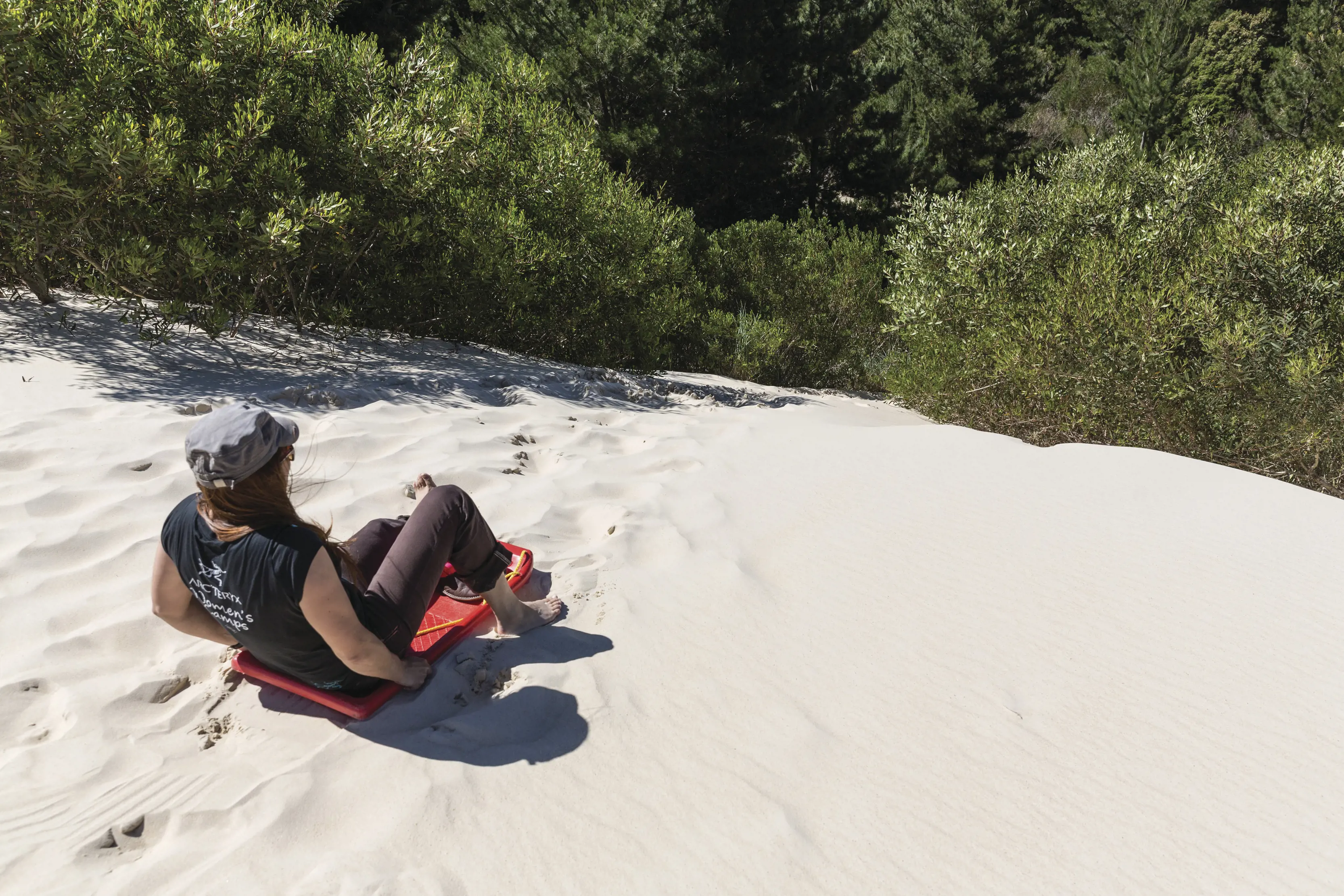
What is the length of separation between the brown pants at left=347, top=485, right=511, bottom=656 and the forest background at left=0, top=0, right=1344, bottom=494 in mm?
3664

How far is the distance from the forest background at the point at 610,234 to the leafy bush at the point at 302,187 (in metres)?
0.03

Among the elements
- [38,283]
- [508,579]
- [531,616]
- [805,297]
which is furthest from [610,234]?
[531,616]

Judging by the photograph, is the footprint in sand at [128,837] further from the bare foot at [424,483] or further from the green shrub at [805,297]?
the green shrub at [805,297]

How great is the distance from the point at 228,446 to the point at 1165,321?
6.00 meters

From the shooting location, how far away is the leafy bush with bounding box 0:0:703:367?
5.33 meters

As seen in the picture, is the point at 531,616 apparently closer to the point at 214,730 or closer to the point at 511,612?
the point at 511,612

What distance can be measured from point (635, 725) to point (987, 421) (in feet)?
18.7

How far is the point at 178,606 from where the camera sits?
7.66 ft

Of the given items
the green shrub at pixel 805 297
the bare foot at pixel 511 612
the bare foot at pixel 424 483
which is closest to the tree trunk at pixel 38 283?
the bare foot at pixel 424 483

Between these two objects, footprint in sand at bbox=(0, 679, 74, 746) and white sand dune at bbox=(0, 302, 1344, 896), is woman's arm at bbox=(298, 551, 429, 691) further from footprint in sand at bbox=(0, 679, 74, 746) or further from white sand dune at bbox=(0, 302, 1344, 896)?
footprint in sand at bbox=(0, 679, 74, 746)

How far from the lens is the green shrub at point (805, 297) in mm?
11117

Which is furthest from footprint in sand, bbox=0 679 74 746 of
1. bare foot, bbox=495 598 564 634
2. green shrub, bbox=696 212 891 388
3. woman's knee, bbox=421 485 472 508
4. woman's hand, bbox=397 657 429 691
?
green shrub, bbox=696 212 891 388

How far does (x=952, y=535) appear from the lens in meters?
3.81

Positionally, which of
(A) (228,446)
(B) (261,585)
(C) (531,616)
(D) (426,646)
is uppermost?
(A) (228,446)
